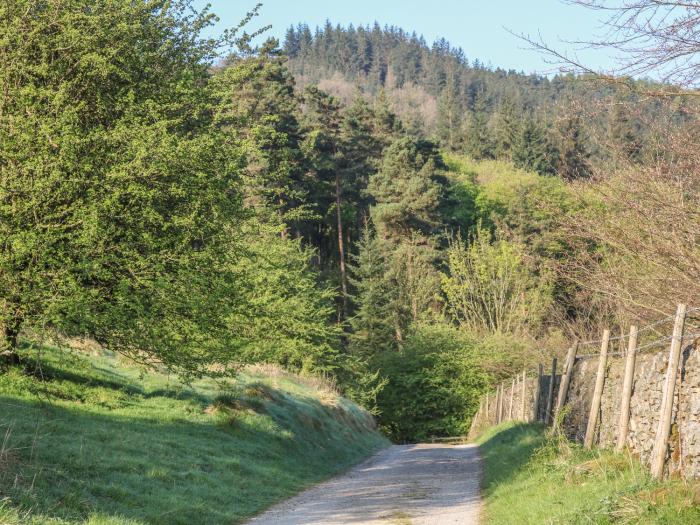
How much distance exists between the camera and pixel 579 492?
9633mm

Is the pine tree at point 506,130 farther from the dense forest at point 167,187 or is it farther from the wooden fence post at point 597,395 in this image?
the wooden fence post at point 597,395

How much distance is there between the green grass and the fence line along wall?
634cm

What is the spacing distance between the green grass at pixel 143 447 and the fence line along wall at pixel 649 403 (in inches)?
249

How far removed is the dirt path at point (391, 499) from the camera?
429 inches

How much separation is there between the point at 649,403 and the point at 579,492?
6.58 feet

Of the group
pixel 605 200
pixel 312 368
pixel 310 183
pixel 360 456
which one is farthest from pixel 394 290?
pixel 605 200

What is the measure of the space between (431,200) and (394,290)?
8753 millimetres

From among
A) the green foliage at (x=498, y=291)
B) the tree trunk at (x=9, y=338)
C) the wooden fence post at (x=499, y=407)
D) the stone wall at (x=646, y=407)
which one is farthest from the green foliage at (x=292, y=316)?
the stone wall at (x=646, y=407)

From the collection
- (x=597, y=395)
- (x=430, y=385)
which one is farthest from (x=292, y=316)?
(x=597, y=395)

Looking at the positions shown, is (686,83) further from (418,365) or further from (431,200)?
(431,200)

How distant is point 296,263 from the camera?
42875mm

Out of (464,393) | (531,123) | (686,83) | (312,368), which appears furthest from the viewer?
(531,123)

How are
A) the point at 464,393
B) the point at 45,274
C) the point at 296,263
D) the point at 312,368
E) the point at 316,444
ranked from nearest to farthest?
the point at 45,274 → the point at 316,444 → the point at 312,368 → the point at 296,263 → the point at 464,393

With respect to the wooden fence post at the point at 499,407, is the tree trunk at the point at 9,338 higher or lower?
higher
